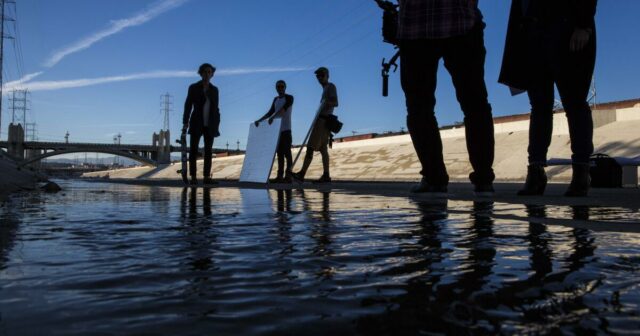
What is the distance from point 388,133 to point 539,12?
62.9 meters

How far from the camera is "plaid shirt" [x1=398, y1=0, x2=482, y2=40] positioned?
4234 mm

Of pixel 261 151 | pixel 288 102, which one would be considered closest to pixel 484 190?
pixel 288 102

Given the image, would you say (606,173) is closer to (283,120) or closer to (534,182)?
(534,182)

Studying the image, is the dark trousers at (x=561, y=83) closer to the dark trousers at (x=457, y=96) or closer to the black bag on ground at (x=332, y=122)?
the dark trousers at (x=457, y=96)

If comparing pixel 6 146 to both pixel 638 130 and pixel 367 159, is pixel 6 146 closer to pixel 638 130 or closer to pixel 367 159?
pixel 367 159

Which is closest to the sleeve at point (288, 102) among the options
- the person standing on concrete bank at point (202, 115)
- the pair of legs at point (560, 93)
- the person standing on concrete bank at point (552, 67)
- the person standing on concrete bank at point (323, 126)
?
the person standing on concrete bank at point (323, 126)

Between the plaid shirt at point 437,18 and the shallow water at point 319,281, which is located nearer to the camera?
the shallow water at point 319,281

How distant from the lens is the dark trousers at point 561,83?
13.4 ft

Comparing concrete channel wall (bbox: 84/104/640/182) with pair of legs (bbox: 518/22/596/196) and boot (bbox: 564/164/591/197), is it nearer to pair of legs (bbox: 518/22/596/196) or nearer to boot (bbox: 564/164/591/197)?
pair of legs (bbox: 518/22/596/196)

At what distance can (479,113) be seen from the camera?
433 centimetres

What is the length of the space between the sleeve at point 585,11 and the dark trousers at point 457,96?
0.77 metres

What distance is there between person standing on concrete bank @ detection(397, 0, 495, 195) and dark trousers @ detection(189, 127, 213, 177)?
222 inches

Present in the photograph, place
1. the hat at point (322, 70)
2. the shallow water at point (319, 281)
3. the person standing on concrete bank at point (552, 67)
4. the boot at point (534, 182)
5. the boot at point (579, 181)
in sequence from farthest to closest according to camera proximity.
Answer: the hat at point (322, 70) < the boot at point (534, 182) < the boot at point (579, 181) < the person standing on concrete bank at point (552, 67) < the shallow water at point (319, 281)

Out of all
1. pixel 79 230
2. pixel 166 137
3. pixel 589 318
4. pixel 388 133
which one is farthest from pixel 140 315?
pixel 166 137
